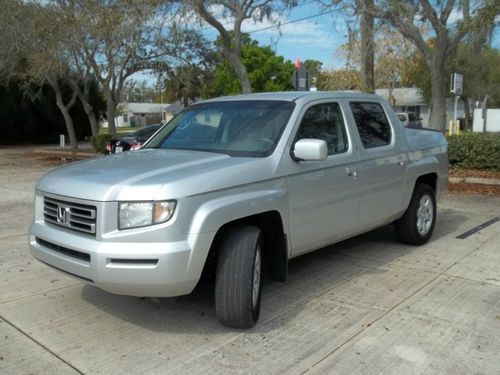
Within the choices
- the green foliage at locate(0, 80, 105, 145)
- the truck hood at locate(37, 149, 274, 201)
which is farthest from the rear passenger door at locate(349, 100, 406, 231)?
the green foliage at locate(0, 80, 105, 145)

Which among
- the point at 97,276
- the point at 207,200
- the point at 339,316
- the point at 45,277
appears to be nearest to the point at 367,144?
the point at 339,316

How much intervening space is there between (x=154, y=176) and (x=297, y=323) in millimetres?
1637

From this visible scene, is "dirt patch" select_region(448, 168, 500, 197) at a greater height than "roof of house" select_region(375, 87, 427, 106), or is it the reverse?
"roof of house" select_region(375, 87, 427, 106)

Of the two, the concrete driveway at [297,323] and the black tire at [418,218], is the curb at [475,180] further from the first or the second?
the concrete driveway at [297,323]

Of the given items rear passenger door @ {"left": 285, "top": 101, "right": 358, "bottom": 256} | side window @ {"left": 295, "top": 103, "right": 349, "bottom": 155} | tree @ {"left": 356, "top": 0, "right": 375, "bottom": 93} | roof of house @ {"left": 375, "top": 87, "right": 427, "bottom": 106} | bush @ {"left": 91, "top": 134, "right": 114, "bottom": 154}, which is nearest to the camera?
rear passenger door @ {"left": 285, "top": 101, "right": 358, "bottom": 256}

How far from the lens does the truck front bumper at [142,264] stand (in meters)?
3.51

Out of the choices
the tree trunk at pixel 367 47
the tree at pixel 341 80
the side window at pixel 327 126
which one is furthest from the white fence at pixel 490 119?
the side window at pixel 327 126

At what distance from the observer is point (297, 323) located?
13.8 ft

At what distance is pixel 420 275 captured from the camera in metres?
5.36

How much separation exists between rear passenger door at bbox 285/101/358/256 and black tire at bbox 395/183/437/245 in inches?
54.3

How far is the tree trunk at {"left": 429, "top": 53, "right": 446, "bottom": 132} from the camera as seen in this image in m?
12.7

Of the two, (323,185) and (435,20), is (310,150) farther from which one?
(435,20)

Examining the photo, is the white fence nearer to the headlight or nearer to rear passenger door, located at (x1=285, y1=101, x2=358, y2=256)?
rear passenger door, located at (x1=285, y1=101, x2=358, y2=256)

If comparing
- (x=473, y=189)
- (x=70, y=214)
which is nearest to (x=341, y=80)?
(x=473, y=189)
